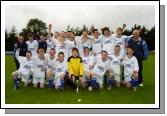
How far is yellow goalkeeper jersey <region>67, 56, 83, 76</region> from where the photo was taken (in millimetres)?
12958

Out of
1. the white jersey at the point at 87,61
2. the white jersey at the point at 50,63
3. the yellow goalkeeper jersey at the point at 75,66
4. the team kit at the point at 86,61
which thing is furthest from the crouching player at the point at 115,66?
the white jersey at the point at 50,63

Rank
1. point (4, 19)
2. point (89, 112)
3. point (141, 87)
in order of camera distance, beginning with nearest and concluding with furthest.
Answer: point (89, 112) < point (4, 19) < point (141, 87)

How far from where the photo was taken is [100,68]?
43.6ft

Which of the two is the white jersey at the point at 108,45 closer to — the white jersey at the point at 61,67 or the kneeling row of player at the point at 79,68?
the kneeling row of player at the point at 79,68

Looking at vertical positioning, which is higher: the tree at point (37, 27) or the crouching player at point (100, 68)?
the tree at point (37, 27)

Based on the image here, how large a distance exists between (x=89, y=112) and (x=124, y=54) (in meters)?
3.40

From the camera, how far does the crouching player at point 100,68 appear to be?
13.2 metres

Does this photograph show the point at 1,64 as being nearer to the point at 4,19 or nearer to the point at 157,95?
the point at 4,19

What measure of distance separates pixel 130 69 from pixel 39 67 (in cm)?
282

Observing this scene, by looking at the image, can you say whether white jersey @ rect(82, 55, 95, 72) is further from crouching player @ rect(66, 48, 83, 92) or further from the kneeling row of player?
crouching player @ rect(66, 48, 83, 92)

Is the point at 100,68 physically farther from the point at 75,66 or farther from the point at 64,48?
the point at 64,48

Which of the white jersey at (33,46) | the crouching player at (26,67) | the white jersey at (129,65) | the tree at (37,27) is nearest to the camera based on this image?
the white jersey at (129,65)

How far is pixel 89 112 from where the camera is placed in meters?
10.8

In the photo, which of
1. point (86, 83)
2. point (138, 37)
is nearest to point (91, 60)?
point (86, 83)
